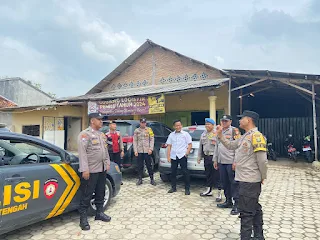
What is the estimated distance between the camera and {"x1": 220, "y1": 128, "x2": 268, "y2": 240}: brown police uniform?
287 cm

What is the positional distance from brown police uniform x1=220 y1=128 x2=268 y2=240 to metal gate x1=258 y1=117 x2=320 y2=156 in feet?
28.5

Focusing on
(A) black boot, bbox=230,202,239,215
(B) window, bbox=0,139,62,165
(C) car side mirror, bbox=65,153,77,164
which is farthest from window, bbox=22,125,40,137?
(A) black boot, bbox=230,202,239,215

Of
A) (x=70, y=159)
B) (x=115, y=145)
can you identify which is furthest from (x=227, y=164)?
(x=115, y=145)

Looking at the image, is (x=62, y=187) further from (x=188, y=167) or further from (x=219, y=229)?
(x=188, y=167)

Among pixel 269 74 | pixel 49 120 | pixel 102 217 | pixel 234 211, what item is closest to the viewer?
pixel 102 217

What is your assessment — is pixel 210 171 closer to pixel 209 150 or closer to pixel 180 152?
pixel 209 150

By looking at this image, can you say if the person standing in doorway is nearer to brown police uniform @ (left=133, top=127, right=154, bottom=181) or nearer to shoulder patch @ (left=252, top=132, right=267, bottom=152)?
brown police uniform @ (left=133, top=127, right=154, bottom=181)

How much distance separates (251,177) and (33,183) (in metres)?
2.71

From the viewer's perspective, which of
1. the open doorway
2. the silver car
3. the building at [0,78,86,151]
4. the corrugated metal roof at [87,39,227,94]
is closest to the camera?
the silver car

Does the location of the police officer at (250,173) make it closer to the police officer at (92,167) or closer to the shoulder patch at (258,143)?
the shoulder patch at (258,143)

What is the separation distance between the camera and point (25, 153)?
12.2 ft

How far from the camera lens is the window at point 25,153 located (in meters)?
3.50

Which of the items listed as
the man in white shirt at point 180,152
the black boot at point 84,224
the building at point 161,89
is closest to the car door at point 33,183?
the black boot at point 84,224

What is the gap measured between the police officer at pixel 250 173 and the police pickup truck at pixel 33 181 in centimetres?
238
